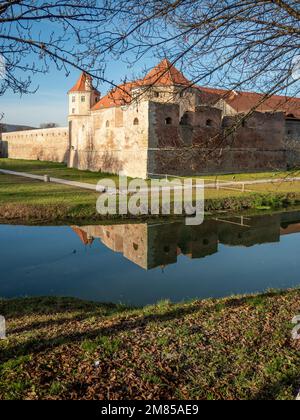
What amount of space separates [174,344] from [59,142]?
3667 cm

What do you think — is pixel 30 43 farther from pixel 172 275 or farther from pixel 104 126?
pixel 104 126

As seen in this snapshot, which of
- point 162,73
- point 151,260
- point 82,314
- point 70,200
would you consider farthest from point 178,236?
point 162,73

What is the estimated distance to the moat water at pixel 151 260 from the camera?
297 inches

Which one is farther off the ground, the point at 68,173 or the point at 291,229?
the point at 68,173

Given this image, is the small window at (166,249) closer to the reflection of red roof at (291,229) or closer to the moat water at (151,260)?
the moat water at (151,260)

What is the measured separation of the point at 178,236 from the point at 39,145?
33882 millimetres

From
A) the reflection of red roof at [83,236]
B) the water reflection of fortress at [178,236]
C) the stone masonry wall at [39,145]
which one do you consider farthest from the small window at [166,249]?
the stone masonry wall at [39,145]

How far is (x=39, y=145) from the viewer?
4238 centimetres

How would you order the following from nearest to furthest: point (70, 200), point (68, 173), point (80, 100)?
point (70, 200)
point (68, 173)
point (80, 100)

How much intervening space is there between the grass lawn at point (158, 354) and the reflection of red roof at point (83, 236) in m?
6.43

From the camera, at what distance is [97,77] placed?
346 centimetres

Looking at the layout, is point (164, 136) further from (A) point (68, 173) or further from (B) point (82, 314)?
(B) point (82, 314)

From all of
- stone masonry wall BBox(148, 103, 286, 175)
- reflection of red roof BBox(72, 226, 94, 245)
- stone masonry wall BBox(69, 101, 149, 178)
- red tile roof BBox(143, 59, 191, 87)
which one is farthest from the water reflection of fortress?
stone masonry wall BBox(69, 101, 149, 178)

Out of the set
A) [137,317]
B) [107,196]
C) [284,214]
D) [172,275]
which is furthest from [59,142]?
[137,317]
